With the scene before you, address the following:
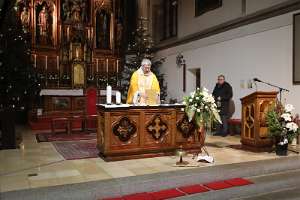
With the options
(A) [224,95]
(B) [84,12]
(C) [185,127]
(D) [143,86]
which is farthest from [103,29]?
(C) [185,127]

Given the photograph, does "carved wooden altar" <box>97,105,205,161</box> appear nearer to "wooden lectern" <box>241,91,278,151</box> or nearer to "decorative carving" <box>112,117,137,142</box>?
"decorative carving" <box>112,117,137,142</box>

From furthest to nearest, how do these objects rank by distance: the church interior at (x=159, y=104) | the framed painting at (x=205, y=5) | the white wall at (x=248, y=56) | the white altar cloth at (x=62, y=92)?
the white altar cloth at (x=62, y=92) → the framed painting at (x=205, y=5) → the white wall at (x=248, y=56) → the church interior at (x=159, y=104)

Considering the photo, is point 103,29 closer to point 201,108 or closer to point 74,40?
point 74,40

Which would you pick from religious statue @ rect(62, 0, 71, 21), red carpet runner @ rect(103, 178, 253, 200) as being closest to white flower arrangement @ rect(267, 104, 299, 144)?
red carpet runner @ rect(103, 178, 253, 200)

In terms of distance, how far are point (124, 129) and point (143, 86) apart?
1.06 metres

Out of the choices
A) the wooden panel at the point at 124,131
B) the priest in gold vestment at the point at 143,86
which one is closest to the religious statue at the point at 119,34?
the priest in gold vestment at the point at 143,86

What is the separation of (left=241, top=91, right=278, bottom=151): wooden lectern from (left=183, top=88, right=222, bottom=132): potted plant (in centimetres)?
94

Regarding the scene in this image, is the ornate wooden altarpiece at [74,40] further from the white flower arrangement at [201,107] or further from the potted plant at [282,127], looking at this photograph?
the potted plant at [282,127]

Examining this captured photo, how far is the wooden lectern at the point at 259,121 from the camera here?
6.05 m

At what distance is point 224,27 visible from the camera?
9109 millimetres

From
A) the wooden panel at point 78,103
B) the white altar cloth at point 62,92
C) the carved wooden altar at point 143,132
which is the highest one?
the white altar cloth at point 62,92

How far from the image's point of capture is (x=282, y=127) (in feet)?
18.8

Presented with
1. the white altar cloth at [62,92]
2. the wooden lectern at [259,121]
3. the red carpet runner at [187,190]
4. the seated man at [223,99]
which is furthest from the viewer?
the white altar cloth at [62,92]

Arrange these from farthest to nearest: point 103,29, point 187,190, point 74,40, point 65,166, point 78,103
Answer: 1. point 103,29
2. point 74,40
3. point 78,103
4. point 65,166
5. point 187,190
